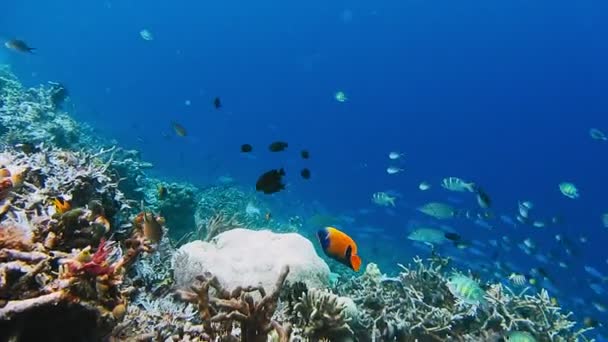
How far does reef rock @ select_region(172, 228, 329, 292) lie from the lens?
5664 mm

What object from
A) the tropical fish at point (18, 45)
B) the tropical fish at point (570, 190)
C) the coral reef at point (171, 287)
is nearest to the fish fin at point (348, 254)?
the coral reef at point (171, 287)

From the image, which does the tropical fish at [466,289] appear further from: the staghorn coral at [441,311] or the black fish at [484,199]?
the black fish at [484,199]

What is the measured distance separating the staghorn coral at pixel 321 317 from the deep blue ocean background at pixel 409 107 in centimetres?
3583

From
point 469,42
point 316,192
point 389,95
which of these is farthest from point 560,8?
point 316,192

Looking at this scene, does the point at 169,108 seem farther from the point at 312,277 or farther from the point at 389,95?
the point at 312,277

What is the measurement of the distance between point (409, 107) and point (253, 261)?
76.2 metres

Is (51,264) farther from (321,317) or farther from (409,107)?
(409,107)

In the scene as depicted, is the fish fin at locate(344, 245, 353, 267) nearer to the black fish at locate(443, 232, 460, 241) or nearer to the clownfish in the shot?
the clownfish

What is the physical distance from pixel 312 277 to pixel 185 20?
127 meters

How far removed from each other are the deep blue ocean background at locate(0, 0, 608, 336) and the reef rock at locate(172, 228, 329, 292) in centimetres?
3377

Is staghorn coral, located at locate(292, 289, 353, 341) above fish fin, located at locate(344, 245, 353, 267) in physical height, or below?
below

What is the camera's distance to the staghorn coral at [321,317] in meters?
4.31

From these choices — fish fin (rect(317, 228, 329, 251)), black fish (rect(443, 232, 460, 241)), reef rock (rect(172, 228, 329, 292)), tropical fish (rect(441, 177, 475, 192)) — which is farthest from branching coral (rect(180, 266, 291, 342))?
tropical fish (rect(441, 177, 475, 192))

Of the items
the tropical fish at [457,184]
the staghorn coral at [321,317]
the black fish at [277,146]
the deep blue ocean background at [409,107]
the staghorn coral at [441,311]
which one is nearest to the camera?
the staghorn coral at [321,317]
